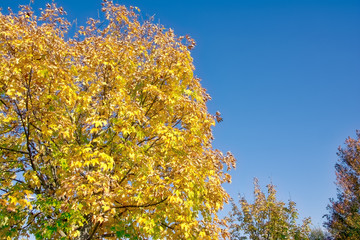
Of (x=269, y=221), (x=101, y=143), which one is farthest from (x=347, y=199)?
(x=101, y=143)

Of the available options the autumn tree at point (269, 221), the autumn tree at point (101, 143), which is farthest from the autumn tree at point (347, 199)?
the autumn tree at point (101, 143)

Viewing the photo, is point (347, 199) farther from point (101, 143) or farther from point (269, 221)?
point (101, 143)

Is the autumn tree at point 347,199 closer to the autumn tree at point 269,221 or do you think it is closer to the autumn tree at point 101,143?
the autumn tree at point 269,221

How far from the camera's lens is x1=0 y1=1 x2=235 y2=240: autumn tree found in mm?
5828

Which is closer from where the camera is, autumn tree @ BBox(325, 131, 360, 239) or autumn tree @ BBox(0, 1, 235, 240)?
autumn tree @ BBox(0, 1, 235, 240)

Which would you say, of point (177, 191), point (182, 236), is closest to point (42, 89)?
point (177, 191)

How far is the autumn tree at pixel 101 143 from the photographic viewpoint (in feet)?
19.1

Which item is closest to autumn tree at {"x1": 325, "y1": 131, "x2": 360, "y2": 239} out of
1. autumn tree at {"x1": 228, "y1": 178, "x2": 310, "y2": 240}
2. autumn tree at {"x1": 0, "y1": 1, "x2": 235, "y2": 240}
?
autumn tree at {"x1": 228, "y1": 178, "x2": 310, "y2": 240}

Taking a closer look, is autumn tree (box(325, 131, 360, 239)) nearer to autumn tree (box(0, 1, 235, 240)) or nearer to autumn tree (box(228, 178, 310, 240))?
autumn tree (box(228, 178, 310, 240))

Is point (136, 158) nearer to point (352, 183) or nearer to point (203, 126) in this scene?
point (203, 126)

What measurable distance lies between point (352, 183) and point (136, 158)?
70.3ft

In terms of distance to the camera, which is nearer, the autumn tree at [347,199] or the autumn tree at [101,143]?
the autumn tree at [101,143]

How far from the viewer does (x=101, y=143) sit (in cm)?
737

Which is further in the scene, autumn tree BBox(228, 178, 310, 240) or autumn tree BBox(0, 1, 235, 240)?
autumn tree BBox(228, 178, 310, 240)
